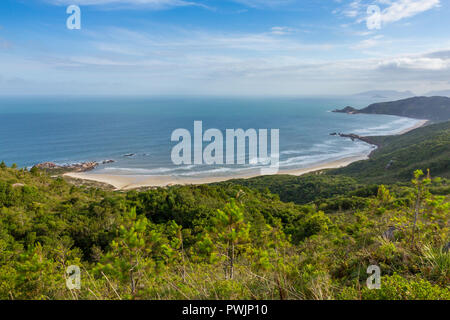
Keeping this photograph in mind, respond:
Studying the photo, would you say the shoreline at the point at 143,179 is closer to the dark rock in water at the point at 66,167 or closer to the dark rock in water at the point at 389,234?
the dark rock in water at the point at 66,167

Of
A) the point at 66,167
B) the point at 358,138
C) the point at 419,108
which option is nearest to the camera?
the point at 66,167

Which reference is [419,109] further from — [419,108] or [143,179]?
[143,179]

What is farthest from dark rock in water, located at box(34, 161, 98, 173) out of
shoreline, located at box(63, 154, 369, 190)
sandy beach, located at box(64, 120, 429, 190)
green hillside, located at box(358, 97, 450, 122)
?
green hillside, located at box(358, 97, 450, 122)

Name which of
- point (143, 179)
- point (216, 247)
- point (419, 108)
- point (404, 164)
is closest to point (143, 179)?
point (143, 179)

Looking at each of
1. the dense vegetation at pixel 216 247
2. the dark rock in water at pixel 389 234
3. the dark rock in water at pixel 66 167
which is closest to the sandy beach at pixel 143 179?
the dark rock in water at pixel 66 167

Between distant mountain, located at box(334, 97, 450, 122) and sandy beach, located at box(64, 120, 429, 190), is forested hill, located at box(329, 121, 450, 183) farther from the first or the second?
distant mountain, located at box(334, 97, 450, 122)

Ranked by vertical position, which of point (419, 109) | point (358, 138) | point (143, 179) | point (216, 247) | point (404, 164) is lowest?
point (143, 179)
